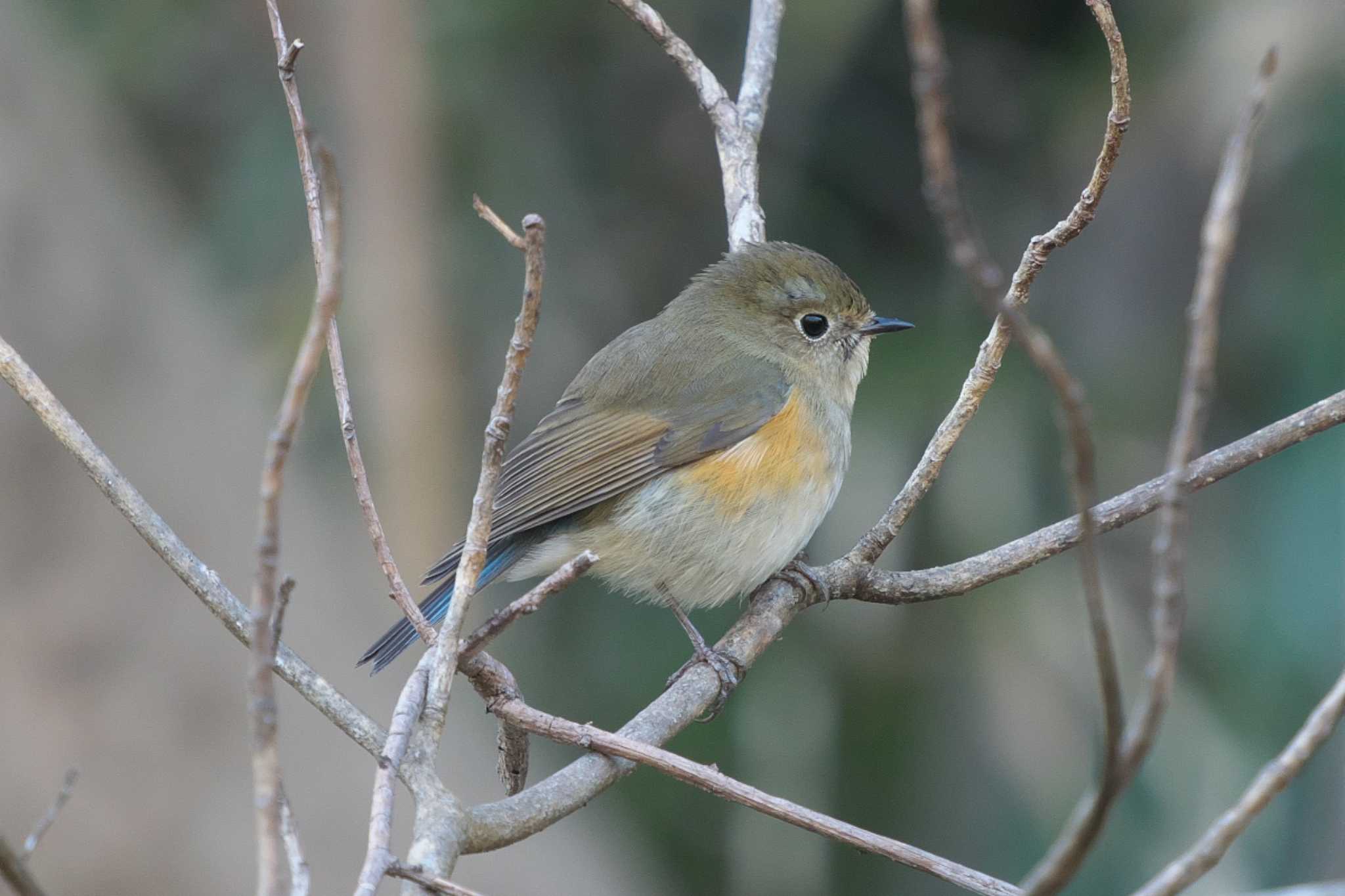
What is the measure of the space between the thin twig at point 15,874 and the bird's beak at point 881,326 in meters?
2.80

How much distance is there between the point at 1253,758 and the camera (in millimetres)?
4352

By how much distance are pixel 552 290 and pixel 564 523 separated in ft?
6.93

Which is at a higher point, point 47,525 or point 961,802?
point 47,525

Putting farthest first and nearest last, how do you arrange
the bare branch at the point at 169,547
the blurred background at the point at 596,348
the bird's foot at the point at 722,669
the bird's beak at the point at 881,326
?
the blurred background at the point at 596,348 < the bird's beak at the point at 881,326 < the bird's foot at the point at 722,669 < the bare branch at the point at 169,547

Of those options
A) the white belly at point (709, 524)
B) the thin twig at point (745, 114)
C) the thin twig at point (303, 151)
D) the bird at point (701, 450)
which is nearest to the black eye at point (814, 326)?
the bird at point (701, 450)

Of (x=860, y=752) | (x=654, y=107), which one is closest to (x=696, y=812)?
(x=860, y=752)

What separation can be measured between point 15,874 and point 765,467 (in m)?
2.33

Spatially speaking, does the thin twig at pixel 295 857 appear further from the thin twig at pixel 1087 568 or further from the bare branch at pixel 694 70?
the bare branch at pixel 694 70

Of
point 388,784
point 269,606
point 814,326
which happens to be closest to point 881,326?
point 814,326

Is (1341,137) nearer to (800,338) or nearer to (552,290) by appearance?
(800,338)

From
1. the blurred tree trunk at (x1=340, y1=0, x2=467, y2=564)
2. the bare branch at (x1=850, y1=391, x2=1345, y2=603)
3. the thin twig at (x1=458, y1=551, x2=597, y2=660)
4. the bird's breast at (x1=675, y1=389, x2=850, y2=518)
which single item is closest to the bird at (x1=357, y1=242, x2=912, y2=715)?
the bird's breast at (x1=675, y1=389, x2=850, y2=518)

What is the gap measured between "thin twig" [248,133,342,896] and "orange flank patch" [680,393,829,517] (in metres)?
2.10

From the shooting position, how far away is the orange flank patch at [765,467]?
338 centimetres

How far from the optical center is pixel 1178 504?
1265 millimetres
